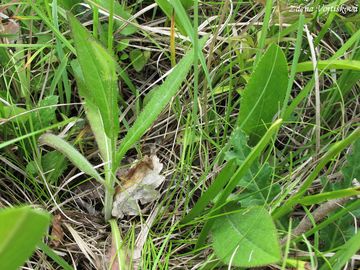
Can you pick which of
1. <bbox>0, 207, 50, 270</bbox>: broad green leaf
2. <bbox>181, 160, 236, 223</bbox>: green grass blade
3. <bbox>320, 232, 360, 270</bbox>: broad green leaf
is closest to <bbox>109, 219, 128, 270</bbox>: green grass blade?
<bbox>181, 160, 236, 223</bbox>: green grass blade

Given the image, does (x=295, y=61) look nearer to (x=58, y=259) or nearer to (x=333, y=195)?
(x=333, y=195)

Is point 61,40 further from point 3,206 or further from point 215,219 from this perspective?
point 215,219

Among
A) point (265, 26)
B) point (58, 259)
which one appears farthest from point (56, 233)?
point (265, 26)

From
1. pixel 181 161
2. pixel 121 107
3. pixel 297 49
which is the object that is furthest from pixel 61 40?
pixel 297 49

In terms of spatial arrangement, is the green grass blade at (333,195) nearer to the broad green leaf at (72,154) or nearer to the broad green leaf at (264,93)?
the broad green leaf at (264,93)

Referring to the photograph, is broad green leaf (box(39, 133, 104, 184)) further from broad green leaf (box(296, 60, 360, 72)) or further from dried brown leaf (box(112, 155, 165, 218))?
broad green leaf (box(296, 60, 360, 72))

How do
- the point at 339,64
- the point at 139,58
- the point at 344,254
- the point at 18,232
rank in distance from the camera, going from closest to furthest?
the point at 18,232, the point at 344,254, the point at 339,64, the point at 139,58
